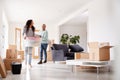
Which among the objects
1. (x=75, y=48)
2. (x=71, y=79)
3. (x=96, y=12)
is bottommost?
(x=71, y=79)

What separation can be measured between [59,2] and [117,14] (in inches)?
216

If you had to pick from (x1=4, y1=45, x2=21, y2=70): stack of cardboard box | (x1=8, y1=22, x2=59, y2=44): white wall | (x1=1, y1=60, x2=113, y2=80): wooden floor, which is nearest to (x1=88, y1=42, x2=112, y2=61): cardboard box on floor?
(x1=1, y1=60, x2=113, y2=80): wooden floor

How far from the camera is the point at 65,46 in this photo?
6848mm

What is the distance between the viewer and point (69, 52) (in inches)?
259

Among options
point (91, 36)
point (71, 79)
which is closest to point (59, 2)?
point (91, 36)

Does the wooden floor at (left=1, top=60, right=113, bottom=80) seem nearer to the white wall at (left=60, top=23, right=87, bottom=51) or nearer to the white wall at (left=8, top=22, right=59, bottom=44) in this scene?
the white wall at (left=8, top=22, right=59, bottom=44)

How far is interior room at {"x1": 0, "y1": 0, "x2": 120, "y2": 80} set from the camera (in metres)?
1.66

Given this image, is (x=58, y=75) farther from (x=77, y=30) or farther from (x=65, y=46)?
(x=77, y=30)

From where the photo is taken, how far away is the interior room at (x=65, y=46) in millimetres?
1657

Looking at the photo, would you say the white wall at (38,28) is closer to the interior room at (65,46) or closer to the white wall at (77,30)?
the interior room at (65,46)

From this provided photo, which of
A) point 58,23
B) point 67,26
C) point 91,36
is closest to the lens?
point 91,36

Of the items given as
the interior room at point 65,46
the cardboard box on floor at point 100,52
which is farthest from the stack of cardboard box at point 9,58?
the cardboard box on floor at point 100,52

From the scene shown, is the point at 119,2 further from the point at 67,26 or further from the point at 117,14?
the point at 67,26

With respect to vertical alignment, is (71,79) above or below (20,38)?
below
